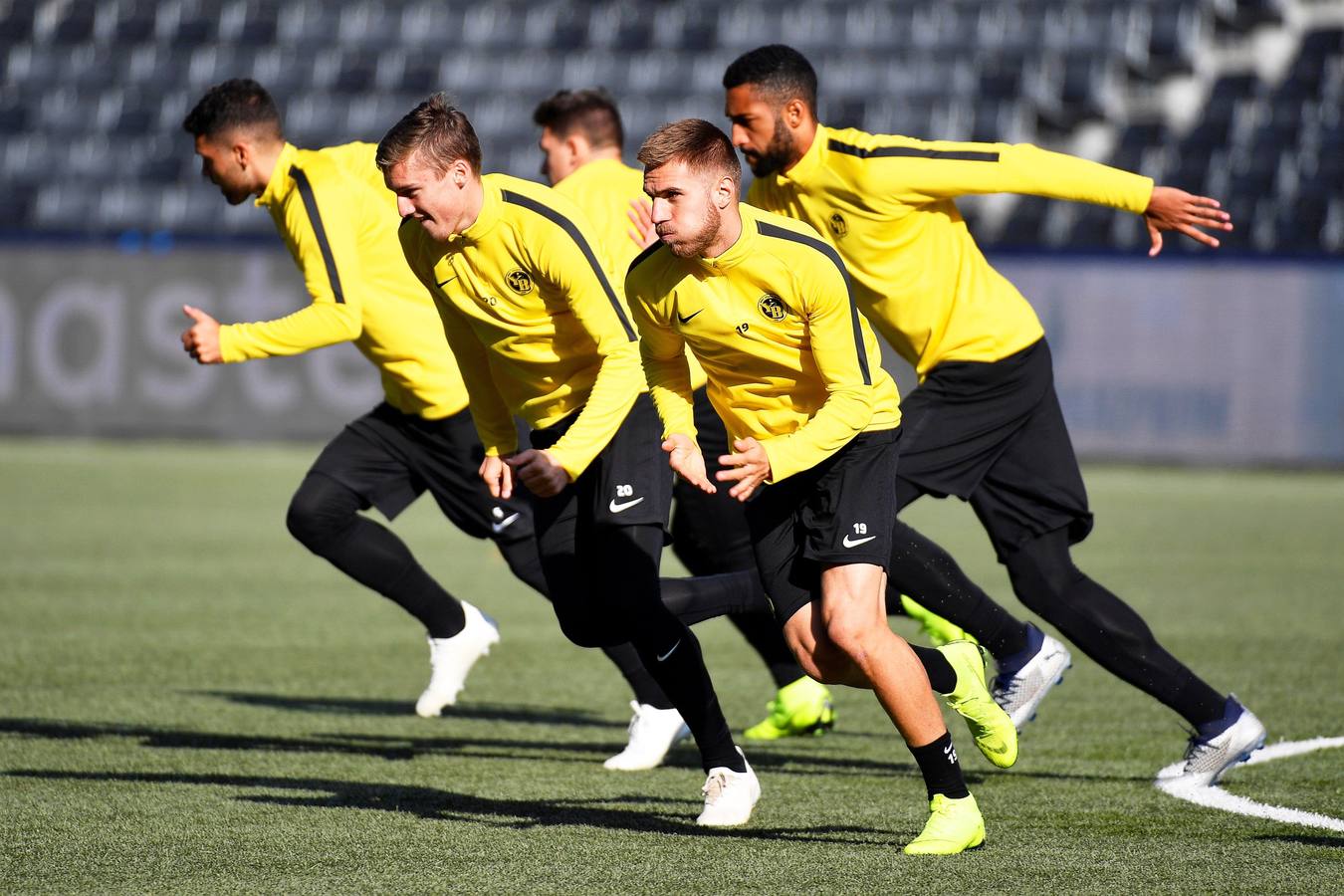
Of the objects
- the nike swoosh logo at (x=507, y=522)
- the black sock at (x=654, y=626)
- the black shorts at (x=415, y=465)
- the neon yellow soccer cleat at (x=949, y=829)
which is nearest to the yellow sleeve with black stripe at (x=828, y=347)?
the black sock at (x=654, y=626)

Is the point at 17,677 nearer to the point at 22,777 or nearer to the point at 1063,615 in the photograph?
the point at 22,777

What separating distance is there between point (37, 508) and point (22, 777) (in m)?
9.05

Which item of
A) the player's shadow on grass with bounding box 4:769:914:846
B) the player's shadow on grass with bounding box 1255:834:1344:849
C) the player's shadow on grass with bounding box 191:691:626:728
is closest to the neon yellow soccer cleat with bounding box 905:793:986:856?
the player's shadow on grass with bounding box 4:769:914:846

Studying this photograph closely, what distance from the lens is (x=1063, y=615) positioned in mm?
5770

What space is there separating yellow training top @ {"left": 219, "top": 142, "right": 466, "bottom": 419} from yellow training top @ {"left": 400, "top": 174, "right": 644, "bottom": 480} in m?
0.82

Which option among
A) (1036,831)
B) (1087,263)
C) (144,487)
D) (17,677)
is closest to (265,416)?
Answer: (144,487)

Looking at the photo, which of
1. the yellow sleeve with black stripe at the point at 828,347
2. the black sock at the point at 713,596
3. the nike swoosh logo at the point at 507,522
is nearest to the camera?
the yellow sleeve with black stripe at the point at 828,347

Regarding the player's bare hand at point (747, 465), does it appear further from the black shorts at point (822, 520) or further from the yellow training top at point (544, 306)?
the yellow training top at point (544, 306)

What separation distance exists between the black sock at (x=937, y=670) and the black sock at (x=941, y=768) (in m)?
0.22

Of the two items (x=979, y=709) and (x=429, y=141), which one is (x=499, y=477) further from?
(x=979, y=709)

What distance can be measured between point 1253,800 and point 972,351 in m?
1.60

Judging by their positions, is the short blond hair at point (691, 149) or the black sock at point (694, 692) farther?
the black sock at point (694, 692)

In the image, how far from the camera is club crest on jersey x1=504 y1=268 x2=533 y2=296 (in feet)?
16.7

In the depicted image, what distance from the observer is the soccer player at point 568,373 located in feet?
16.3
